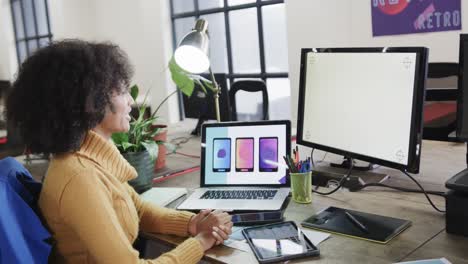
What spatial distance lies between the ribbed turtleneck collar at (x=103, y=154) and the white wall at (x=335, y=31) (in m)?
2.34

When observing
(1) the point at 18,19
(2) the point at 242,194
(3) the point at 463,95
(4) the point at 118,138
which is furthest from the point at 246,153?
(1) the point at 18,19

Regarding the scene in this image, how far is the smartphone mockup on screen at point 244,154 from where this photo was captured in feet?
5.45

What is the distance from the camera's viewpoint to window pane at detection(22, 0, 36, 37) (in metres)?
7.41

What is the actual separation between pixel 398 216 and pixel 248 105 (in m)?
3.60

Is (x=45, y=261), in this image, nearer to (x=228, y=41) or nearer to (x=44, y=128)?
(x=44, y=128)

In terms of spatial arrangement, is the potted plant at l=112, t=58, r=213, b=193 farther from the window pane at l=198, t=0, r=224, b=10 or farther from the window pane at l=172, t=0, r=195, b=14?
the window pane at l=172, t=0, r=195, b=14

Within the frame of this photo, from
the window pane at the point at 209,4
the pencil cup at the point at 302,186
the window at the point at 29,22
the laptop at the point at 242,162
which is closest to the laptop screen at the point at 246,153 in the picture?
the laptop at the point at 242,162

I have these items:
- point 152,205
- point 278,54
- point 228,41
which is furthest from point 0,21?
point 152,205

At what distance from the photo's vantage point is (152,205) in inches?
58.6

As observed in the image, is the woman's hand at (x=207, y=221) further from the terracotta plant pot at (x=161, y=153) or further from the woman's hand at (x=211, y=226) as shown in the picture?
the terracotta plant pot at (x=161, y=153)

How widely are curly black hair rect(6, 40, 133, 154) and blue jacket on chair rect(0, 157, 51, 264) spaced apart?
3.8 inches

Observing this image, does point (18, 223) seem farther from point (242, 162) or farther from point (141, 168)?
point (242, 162)

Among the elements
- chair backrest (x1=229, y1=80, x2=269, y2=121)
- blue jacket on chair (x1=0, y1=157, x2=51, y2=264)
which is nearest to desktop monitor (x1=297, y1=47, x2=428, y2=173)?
blue jacket on chair (x1=0, y1=157, x2=51, y2=264)

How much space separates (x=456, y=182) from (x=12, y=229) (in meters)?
1.00
